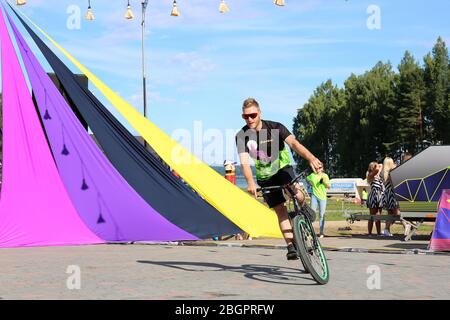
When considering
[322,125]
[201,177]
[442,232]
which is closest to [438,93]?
[322,125]

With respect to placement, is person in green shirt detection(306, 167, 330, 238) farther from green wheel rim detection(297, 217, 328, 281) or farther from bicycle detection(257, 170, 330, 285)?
green wheel rim detection(297, 217, 328, 281)

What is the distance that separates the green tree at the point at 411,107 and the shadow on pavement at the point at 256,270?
64.6m

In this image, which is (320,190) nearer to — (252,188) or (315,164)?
(252,188)

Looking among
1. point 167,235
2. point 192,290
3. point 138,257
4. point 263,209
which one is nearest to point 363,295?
point 192,290

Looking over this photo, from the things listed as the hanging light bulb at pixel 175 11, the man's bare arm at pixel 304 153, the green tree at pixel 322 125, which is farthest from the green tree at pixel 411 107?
the man's bare arm at pixel 304 153

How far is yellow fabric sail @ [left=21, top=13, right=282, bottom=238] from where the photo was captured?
13734mm

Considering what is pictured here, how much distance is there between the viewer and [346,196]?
65750 millimetres

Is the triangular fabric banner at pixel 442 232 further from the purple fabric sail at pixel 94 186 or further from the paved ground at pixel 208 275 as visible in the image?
the purple fabric sail at pixel 94 186

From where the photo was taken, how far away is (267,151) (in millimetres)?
8016

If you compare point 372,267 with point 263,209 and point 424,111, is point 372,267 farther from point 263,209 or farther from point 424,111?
point 424,111

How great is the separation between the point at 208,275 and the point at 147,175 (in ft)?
17.9

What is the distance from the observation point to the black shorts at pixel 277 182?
26.2ft

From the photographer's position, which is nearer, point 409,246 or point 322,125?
point 409,246

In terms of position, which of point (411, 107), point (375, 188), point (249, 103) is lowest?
point (375, 188)
